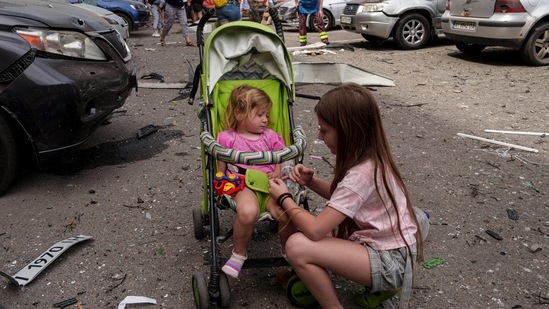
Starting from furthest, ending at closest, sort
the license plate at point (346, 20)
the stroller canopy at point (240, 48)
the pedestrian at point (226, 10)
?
the license plate at point (346, 20)
the pedestrian at point (226, 10)
the stroller canopy at point (240, 48)

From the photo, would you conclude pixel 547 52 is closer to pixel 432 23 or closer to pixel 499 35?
pixel 499 35

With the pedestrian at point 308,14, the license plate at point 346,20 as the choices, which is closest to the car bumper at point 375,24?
the license plate at point 346,20

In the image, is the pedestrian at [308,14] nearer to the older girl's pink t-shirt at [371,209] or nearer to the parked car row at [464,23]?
the parked car row at [464,23]

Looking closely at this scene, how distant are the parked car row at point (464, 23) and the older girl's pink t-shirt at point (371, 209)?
7.41 meters

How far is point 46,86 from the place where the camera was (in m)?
3.99

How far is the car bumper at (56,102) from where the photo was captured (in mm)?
3961

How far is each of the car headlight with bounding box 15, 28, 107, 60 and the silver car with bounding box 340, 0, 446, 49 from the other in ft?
26.1

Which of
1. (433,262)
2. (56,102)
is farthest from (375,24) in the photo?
(433,262)

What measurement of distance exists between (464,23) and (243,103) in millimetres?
7608

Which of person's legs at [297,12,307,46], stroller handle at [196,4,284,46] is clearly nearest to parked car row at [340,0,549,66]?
person's legs at [297,12,307,46]

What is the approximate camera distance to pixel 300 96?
289 inches

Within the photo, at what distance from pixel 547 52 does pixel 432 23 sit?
9.54 ft

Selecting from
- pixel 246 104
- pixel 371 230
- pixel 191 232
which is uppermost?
pixel 246 104

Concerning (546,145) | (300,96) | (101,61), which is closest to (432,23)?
(300,96)
